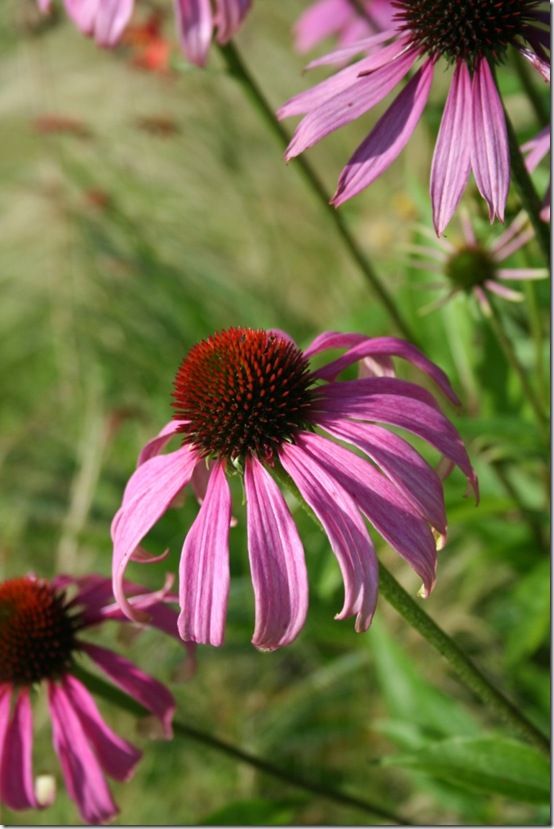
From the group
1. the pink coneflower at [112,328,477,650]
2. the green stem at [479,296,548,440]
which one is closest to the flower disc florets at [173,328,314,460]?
the pink coneflower at [112,328,477,650]

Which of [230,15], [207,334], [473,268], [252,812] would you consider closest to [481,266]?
[473,268]

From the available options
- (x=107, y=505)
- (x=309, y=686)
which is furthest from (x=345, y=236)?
(x=107, y=505)

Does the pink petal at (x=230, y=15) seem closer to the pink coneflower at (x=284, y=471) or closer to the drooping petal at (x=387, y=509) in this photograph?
the pink coneflower at (x=284, y=471)

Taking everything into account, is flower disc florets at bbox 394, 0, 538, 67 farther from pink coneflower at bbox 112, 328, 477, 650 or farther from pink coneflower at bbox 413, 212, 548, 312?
pink coneflower at bbox 413, 212, 548, 312

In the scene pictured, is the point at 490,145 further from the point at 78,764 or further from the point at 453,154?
the point at 78,764

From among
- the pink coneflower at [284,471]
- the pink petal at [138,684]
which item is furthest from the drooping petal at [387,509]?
the pink petal at [138,684]
